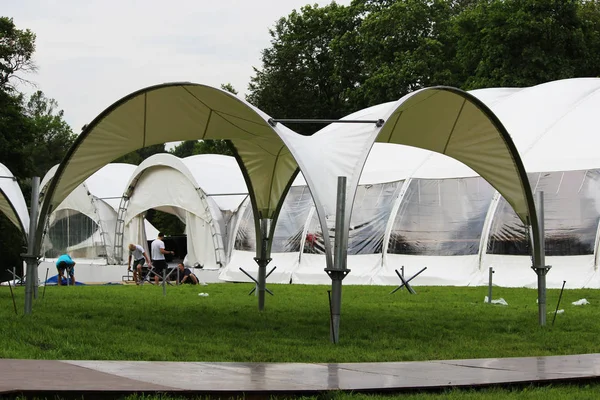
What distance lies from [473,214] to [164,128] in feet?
38.4

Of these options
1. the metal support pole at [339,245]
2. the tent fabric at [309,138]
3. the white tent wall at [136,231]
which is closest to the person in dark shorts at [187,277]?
the white tent wall at [136,231]

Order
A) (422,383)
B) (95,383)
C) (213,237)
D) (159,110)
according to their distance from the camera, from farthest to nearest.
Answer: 1. (213,237)
2. (159,110)
3. (422,383)
4. (95,383)

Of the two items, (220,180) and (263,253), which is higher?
(220,180)

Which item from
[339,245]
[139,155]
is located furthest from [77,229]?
[139,155]

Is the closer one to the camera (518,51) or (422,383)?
(422,383)

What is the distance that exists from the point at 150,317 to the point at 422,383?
7.04 metres

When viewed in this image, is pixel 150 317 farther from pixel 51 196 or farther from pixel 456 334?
pixel 456 334

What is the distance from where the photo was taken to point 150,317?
13.7 m

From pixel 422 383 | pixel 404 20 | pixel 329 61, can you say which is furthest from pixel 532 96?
pixel 329 61

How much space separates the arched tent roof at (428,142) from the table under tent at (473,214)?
8.16 m

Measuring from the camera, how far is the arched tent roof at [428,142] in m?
11.3

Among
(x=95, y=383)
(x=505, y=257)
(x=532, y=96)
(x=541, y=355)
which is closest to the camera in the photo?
(x=95, y=383)

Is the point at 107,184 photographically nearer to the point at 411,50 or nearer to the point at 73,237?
the point at 73,237

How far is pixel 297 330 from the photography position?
1239cm
